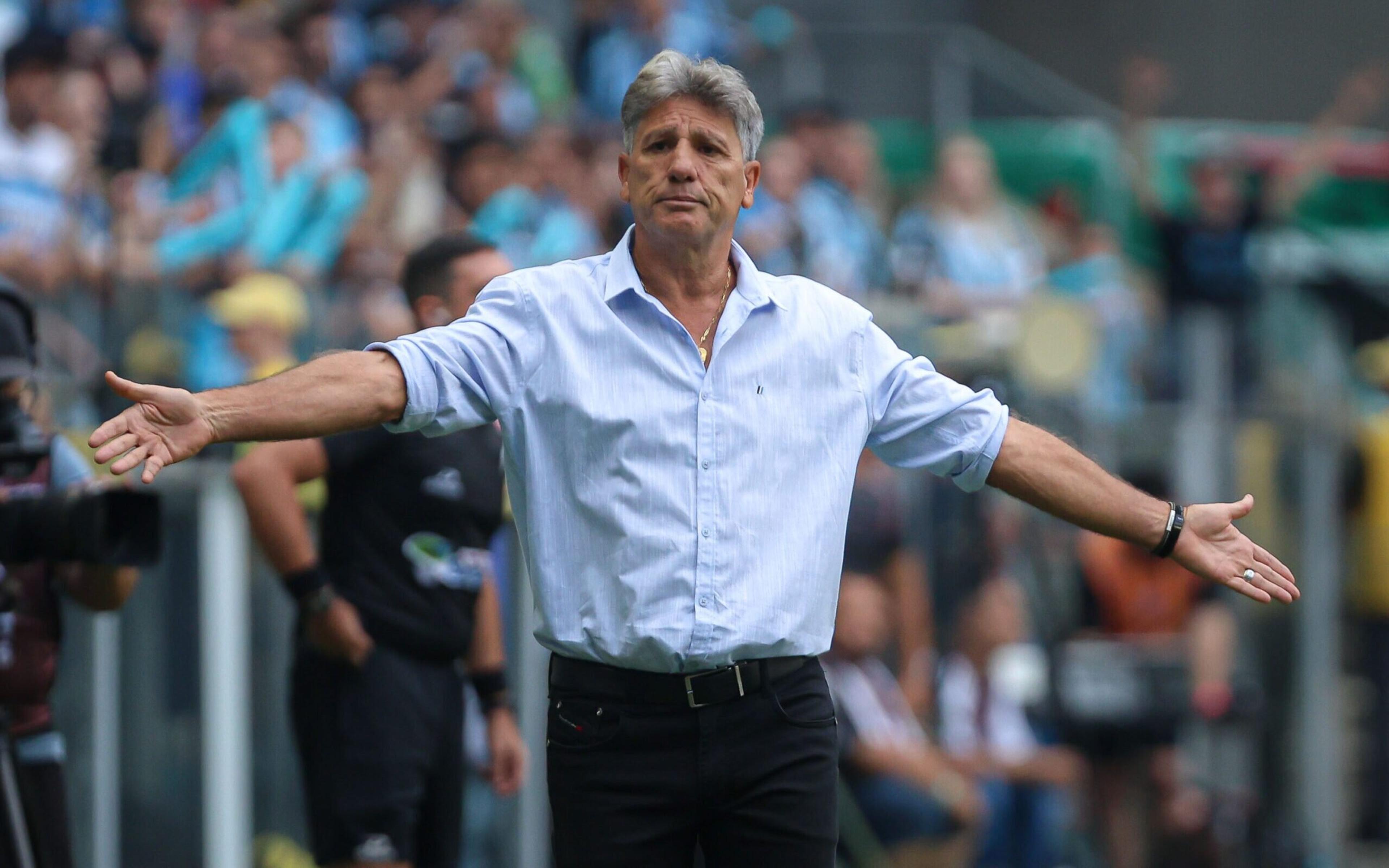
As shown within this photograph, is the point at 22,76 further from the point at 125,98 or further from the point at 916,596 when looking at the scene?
the point at 916,596

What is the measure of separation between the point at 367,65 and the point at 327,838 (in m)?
5.97

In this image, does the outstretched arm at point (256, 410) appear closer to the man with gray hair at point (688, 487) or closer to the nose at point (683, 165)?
the man with gray hair at point (688, 487)

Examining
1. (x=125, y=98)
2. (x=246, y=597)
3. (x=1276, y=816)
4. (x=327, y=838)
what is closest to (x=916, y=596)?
(x=1276, y=816)

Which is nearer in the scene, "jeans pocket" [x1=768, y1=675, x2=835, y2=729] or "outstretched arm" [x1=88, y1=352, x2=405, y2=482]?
"outstretched arm" [x1=88, y1=352, x2=405, y2=482]

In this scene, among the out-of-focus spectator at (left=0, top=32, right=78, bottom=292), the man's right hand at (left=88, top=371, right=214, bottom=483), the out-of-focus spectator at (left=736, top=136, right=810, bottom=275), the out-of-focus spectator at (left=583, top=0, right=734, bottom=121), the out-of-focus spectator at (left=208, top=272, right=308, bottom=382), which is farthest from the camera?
the out-of-focus spectator at (left=583, top=0, right=734, bottom=121)

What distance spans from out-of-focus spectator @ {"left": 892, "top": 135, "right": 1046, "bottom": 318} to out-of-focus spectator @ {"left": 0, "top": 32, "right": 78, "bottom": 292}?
14.9 ft

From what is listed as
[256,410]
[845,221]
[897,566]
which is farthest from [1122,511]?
[845,221]

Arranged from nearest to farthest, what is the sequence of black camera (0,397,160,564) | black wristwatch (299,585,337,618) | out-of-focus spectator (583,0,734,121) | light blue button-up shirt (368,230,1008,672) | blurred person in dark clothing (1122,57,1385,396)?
light blue button-up shirt (368,230,1008,672) → black camera (0,397,160,564) → black wristwatch (299,585,337,618) → blurred person in dark clothing (1122,57,1385,396) → out-of-focus spectator (583,0,734,121)

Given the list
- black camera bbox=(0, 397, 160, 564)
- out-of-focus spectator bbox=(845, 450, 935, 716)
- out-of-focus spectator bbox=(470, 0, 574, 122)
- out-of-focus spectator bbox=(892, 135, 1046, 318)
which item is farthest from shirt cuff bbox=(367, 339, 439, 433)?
out-of-focus spectator bbox=(470, 0, 574, 122)

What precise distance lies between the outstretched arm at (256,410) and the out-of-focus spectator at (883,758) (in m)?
4.66

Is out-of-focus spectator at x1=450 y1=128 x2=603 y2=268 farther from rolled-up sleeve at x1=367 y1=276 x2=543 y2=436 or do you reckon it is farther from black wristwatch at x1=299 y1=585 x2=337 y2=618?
rolled-up sleeve at x1=367 y1=276 x2=543 y2=436

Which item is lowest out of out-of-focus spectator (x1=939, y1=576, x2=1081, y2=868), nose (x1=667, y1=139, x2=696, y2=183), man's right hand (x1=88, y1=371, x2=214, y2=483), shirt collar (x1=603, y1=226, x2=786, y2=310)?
out-of-focus spectator (x1=939, y1=576, x2=1081, y2=868)

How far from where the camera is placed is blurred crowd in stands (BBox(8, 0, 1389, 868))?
7562mm

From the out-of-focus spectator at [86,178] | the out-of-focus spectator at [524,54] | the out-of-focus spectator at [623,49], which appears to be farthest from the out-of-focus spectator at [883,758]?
the out-of-focus spectator at [623,49]
